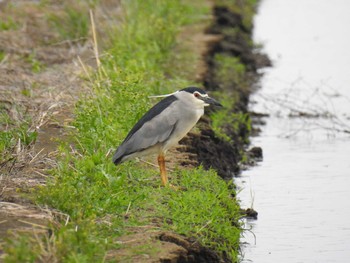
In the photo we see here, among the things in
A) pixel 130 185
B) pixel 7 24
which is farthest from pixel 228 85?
pixel 130 185

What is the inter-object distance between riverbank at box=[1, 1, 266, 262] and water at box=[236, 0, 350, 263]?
0.33 metres

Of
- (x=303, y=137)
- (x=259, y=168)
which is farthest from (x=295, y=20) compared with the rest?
(x=259, y=168)

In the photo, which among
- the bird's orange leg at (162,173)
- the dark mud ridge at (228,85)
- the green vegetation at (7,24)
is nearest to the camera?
the bird's orange leg at (162,173)

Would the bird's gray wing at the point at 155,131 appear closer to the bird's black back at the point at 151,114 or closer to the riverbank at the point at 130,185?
the bird's black back at the point at 151,114

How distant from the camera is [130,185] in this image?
7.37m

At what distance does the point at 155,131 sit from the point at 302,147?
13.1ft

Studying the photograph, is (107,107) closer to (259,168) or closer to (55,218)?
(259,168)

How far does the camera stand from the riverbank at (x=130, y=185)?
6016 millimetres

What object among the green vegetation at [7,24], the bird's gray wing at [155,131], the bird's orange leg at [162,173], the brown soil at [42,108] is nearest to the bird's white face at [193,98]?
the bird's gray wing at [155,131]

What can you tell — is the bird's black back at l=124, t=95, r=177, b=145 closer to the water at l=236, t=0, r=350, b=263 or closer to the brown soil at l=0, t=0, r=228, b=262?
the brown soil at l=0, t=0, r=228, b=262

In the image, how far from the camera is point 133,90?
8969 mm

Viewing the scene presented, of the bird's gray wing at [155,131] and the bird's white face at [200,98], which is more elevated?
the bird's white face at [200,98]

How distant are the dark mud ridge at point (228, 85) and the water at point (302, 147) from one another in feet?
0.68

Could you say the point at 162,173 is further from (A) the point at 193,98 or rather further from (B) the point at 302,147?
(B) the point at 302,147
